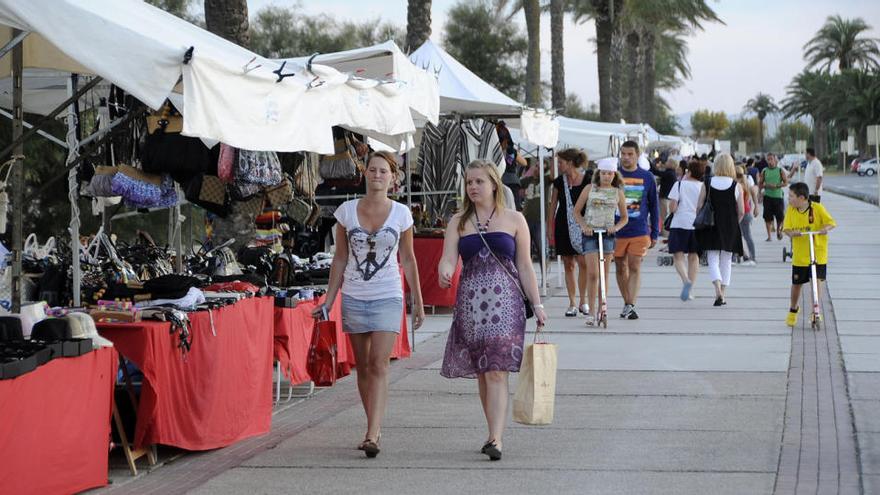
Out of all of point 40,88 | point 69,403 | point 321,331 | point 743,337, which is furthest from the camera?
point 743,337

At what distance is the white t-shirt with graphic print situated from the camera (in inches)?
293

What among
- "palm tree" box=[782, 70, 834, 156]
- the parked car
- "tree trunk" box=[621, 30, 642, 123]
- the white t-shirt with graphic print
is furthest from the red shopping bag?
"palm tree" box=[782, 70, 834, 156]

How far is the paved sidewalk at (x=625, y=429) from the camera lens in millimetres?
6785

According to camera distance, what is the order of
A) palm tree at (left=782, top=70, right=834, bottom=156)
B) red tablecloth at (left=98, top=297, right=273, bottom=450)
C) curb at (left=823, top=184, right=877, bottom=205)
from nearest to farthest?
red tablecloth at (left=98, top=297, right=273, bottom=450), curb at (left=823, top=184, right=877, bottom=205), palm tree at (left=782, top=70, right=834, bottom=156)

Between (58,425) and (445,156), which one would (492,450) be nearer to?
(58,425)

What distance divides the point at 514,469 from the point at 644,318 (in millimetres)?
7652

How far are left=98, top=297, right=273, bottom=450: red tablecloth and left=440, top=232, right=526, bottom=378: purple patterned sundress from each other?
4.48 ft

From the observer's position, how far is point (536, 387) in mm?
7117

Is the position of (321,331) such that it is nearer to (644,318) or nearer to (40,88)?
(40,88)

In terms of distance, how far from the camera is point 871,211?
135 feet

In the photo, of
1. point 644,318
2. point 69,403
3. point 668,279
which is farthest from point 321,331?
point 668,279

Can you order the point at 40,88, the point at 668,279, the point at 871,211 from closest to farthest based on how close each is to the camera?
the point at 40,88, the point at 668,279, the point at 871,211

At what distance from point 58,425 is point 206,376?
155cm

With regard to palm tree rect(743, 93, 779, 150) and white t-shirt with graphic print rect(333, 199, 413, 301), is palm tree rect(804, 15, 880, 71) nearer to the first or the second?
palm tree rect(743, 93, 779, 150)
